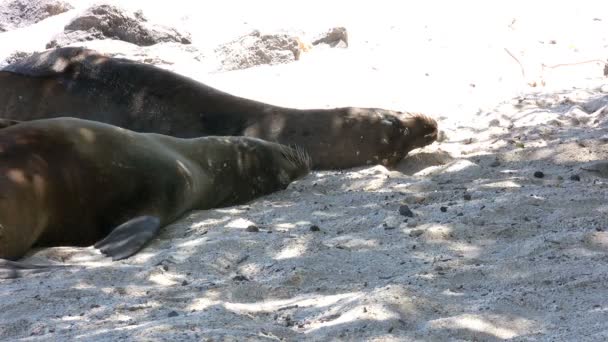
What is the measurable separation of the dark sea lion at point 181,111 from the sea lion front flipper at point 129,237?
6.97 feet

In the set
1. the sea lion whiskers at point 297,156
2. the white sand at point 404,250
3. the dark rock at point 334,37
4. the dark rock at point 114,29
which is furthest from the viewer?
the dark rock at point 114,29

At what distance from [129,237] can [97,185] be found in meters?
0.53

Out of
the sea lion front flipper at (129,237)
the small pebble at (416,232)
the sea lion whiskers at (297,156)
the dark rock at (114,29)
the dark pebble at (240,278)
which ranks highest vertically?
the dark rock at (114,29)

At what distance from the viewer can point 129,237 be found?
15.7 feet

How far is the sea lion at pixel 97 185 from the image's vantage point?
472cm

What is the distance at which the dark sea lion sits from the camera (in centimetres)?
703

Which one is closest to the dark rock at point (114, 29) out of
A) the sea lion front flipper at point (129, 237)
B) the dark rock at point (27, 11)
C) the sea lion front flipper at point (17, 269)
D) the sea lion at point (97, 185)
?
the dark rock at point (27, 11)

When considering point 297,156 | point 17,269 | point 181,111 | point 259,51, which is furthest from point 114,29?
point 17,269

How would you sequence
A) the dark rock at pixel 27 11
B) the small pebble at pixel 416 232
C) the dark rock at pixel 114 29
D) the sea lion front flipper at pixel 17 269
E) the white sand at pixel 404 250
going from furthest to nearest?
the dark rock at pixel 27 11 → the dark rock at pixel 114 29 → the small pebble at pixel 416 232 → the sea lion front flipper at pixel 17 269 → the white sand at pixel 404 250

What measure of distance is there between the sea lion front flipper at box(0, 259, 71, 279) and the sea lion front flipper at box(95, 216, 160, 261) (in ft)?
1.14

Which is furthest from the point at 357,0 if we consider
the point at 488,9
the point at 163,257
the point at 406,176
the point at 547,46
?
the point at 163,257

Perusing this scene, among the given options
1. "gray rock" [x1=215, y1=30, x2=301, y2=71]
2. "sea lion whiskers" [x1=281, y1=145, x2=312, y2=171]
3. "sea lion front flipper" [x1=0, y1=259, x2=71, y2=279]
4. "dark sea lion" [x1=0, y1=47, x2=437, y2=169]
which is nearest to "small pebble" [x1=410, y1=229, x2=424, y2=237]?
"sea lion front flipper" [x1=0, y1=259, x2=71, y2=279]

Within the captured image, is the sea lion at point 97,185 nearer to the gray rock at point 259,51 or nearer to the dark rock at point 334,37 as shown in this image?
the gray rock at point 259,51

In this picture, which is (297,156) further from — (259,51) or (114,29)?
(114,29)
